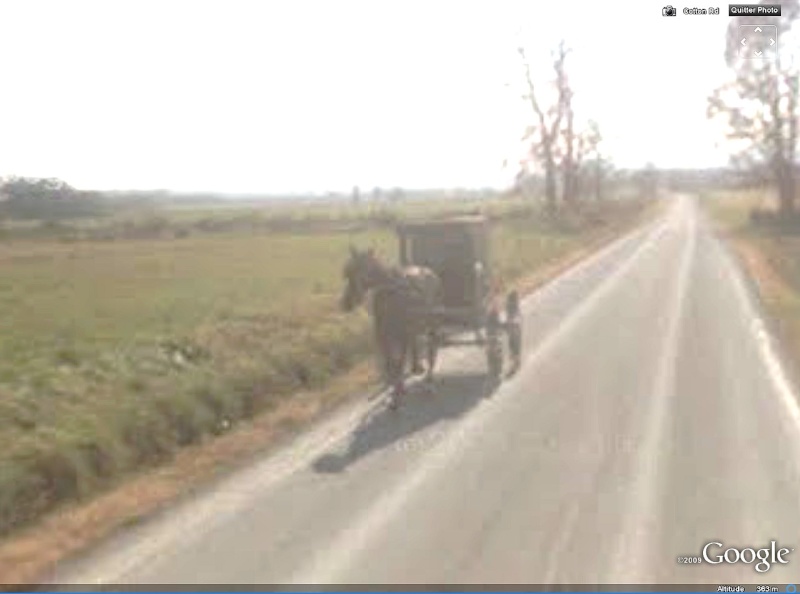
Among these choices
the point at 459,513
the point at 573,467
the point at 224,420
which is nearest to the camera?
the point at 459,513

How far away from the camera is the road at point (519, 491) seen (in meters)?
9.09

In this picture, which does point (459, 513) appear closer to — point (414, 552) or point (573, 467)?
point (414, 552)

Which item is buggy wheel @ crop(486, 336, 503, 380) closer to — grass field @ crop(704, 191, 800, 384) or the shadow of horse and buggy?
the shadow of horse and buggy

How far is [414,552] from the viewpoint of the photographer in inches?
370

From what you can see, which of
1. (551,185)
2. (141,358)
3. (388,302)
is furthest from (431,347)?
(551,185)

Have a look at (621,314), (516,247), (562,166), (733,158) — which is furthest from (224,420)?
(562,166)

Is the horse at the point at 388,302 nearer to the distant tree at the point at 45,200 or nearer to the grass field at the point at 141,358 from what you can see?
the grass field at the point at 141,358

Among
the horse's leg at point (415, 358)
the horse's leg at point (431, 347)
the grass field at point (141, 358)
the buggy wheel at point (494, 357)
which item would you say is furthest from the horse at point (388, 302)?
the buggy wheel at point (494, 357)

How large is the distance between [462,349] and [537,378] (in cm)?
414

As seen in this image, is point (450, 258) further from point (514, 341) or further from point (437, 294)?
point (514, 341)

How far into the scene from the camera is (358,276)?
16.6 metres

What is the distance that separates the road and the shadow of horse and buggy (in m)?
0.54

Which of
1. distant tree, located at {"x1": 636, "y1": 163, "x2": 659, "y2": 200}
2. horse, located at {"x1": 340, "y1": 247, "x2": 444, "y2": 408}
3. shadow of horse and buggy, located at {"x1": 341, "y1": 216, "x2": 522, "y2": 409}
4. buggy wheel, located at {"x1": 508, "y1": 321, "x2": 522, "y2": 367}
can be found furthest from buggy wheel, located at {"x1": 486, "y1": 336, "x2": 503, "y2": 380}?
distant tree, located at {"x1": 636, "y1": 163, "x2": 659, "y2": 200}

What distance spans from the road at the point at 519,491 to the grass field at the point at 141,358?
5.50 feet
